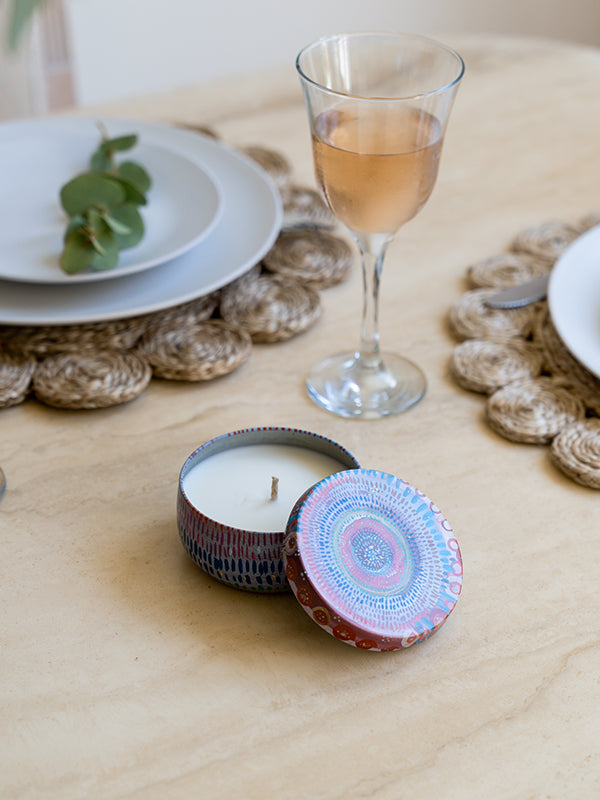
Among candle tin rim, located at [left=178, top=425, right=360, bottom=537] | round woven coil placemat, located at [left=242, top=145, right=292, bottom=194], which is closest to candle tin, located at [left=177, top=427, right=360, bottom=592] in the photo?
candle tin rim, located at [left=178, top=425, right=360, bottom=537]

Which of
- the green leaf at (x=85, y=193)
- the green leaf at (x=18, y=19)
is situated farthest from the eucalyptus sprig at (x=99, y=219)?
the green leaf at (x=18, y=19)

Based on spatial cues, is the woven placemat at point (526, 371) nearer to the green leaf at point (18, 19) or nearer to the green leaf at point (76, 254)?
the green leaf at point (76, 254)

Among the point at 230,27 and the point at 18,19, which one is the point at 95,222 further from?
the point at 230,27

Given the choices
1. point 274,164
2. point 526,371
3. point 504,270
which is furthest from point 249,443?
point 274,164

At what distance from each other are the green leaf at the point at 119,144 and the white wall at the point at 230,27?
1.73 m

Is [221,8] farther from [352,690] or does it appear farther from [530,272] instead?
[352,690]

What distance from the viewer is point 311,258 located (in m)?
0.81

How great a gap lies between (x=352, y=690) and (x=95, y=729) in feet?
0.43

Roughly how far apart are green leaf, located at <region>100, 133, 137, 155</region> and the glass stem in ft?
0.99

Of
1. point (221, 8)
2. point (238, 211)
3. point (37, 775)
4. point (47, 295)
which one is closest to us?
point (37, 775)

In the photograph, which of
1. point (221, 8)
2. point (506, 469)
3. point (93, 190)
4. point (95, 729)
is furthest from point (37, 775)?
point (221, 8)

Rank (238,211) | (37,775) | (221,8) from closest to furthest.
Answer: (37,775)
(238,211)
(221,8)

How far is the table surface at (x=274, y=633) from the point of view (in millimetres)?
420

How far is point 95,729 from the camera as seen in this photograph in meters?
0.43
